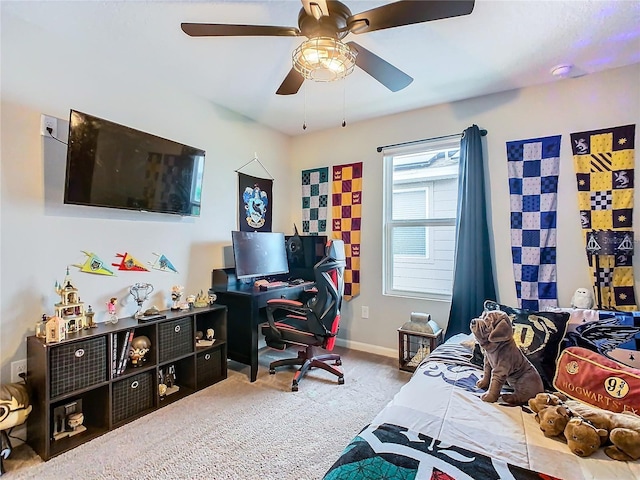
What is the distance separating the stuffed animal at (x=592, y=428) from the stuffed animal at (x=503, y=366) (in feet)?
0.54

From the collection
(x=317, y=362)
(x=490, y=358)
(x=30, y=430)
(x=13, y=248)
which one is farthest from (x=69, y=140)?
(x=490, y=358)

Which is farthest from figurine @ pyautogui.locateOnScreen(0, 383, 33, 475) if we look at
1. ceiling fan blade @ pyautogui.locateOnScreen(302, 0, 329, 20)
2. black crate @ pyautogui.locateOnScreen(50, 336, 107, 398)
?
ceiling fan blade @ pyautogui.locateOnScreen(302, 0, 329, 20)

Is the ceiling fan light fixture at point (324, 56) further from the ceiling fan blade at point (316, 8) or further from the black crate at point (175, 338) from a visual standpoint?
the black crate at point (175, 338)

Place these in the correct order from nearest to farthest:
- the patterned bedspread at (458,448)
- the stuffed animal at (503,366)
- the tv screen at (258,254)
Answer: the patterned bedspread at (458,448), the stuffed animal at (503,366), the tv screen at (258,254)

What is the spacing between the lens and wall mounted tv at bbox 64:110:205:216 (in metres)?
1.95

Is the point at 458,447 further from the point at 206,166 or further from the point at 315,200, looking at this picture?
the point at 315,200

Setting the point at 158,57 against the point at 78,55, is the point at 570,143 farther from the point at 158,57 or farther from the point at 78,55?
the point at 78,55

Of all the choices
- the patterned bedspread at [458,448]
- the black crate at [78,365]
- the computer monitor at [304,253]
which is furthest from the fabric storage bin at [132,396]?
the computer monitor at [304,253]

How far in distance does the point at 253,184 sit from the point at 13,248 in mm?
2026

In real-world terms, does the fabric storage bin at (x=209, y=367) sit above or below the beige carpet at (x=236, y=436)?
above

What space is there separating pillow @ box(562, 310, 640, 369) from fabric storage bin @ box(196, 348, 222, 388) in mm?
2372

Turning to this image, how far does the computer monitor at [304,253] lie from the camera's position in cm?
357

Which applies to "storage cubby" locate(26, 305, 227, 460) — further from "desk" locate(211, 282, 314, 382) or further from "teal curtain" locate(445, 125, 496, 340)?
"teal curtain" locate(445, 125, 496, 340)

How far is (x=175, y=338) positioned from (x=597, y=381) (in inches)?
96.1
